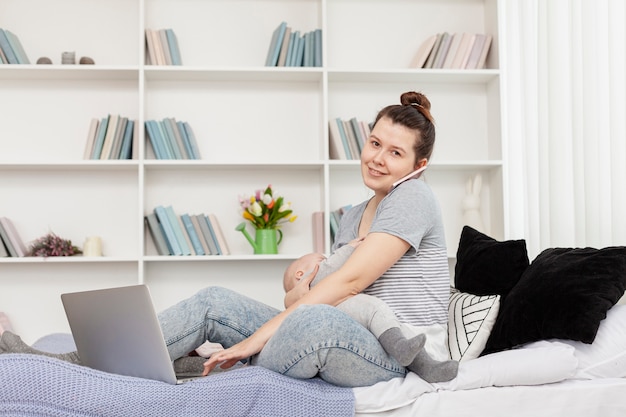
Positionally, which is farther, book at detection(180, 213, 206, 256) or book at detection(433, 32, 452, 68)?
book at detection(433, 32, 452, 68)

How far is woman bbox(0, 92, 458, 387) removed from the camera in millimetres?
1662

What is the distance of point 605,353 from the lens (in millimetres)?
1837

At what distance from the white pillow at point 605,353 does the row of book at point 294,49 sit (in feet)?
7.43

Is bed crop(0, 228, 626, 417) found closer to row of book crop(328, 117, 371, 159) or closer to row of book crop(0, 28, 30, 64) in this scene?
row of book crop(328, 117, 371, 159)

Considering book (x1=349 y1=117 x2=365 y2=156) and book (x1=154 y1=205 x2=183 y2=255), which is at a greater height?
book (x1=349 y1=117 x2=365 y2=156)

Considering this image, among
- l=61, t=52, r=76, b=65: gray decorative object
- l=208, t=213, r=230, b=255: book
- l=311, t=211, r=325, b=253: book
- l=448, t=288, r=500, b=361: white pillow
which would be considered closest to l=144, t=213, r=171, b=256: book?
l=208, t=213, r=230, b=255: book

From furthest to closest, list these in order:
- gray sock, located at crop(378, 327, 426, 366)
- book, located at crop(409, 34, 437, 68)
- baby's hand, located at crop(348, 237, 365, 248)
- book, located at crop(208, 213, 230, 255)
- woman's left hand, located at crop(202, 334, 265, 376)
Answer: book, located at crop(409, 34, 437, 68)
book, located at crop(208, 213, 230, 255)
baby's hand, located at crop(348, 237, 365, 248)
woman's left hand, located at crop(202, 334, 265, 376)
gray sock, located at crop(378, 327, 426, 366)

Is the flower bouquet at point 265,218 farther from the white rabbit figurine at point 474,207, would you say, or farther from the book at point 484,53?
the book at point 484,53

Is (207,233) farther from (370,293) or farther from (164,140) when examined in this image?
(370,293)

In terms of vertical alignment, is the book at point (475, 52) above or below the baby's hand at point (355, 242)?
above

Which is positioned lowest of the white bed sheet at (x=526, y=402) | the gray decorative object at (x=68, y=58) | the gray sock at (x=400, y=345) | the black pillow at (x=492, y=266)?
the white bed sheet at (x=526, y=402)

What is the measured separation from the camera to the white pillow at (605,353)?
71.8 inches

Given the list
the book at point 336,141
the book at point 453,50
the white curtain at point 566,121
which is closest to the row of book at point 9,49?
the book at point 336,141

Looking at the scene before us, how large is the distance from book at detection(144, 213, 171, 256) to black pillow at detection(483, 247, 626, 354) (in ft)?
6.86
